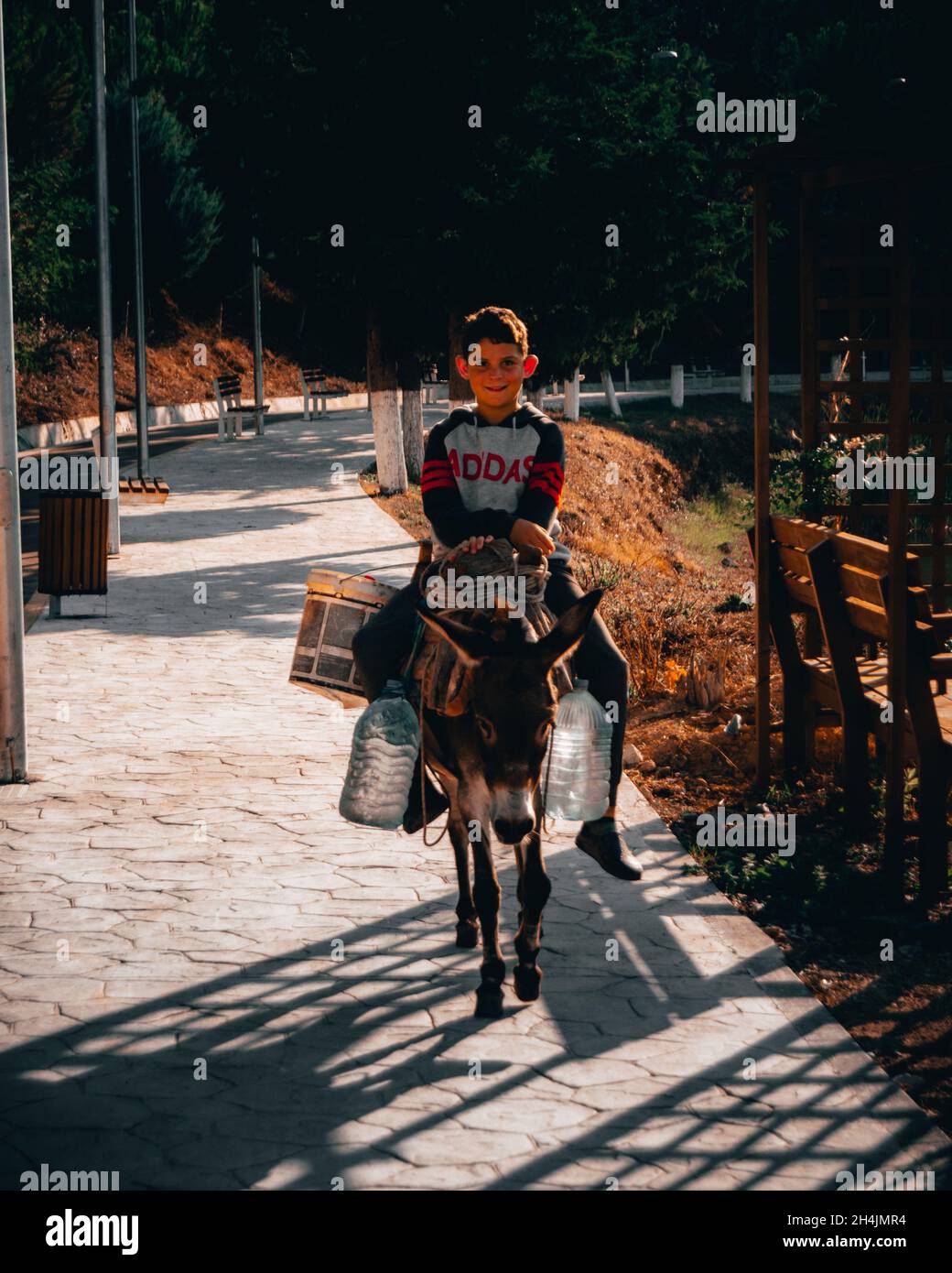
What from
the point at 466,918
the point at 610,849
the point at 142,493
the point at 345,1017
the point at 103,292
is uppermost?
the point at 103,292

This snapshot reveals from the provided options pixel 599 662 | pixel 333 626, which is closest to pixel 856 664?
pixel 599 662

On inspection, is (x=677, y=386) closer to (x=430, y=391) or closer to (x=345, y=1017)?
(x=430, y=391)

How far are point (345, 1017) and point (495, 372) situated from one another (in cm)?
266

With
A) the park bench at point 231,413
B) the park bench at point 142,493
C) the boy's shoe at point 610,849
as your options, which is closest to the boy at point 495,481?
the boy's shoe at point 610,849

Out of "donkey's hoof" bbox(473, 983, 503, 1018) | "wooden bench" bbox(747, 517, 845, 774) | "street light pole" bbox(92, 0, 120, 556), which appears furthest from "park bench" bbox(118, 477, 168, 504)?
"donkey's hoof" bbox(473, 983, 503, 1018)

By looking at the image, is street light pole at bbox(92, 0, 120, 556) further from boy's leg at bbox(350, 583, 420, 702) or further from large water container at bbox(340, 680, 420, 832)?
large water container at bbox(340, 680, 420, 832)

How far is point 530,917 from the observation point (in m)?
6.38

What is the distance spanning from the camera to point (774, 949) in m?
7.14

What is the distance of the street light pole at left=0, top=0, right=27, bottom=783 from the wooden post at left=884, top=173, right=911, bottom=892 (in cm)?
537

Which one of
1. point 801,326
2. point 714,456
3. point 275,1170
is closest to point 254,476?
point 714,456

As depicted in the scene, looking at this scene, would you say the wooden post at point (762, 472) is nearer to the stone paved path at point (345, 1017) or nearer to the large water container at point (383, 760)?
the stone paved path at point (345, 1017)

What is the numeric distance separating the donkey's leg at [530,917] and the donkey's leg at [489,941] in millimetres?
113

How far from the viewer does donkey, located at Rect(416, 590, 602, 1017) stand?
5.61 meters

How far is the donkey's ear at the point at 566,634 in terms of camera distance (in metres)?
5.75
